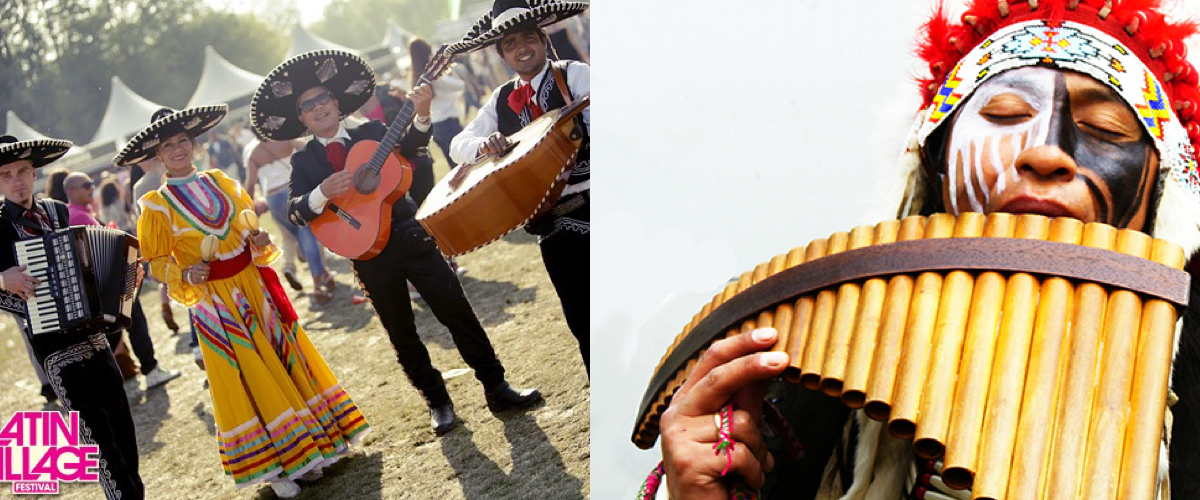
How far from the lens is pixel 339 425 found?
3.27m

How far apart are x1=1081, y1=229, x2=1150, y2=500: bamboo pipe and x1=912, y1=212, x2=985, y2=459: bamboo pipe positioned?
0.19 meters

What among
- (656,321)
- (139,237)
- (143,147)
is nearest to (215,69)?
(143,147)

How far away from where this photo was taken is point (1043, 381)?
4.61 feet

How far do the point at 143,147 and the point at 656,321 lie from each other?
1.62 m

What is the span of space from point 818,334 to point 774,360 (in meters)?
0.08

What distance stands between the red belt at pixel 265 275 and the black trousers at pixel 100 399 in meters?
0.42

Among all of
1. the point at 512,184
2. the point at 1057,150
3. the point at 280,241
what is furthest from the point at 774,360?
the point at 280,241

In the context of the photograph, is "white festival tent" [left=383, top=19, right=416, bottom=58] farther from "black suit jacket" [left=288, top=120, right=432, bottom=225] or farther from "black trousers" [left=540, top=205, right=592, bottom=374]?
"black trousers" [left=540, top=205, right=592, bottom=374]

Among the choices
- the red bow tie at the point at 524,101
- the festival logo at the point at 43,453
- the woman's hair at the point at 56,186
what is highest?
the red bow tie at the point at 524,101

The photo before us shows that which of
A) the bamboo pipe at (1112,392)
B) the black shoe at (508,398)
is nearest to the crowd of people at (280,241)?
the black shoe at (508,398)

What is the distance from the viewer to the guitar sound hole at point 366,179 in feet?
9.86

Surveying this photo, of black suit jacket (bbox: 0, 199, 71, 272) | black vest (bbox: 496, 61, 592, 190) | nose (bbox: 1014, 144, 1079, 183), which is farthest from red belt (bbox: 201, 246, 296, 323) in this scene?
nose (bbox: 1014, 144, 1079, 183)

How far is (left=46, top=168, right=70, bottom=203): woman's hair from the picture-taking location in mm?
3016

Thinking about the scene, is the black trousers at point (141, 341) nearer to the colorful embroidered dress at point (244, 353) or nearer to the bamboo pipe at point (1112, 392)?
the colorful embroidered dress at point (244, 353)
